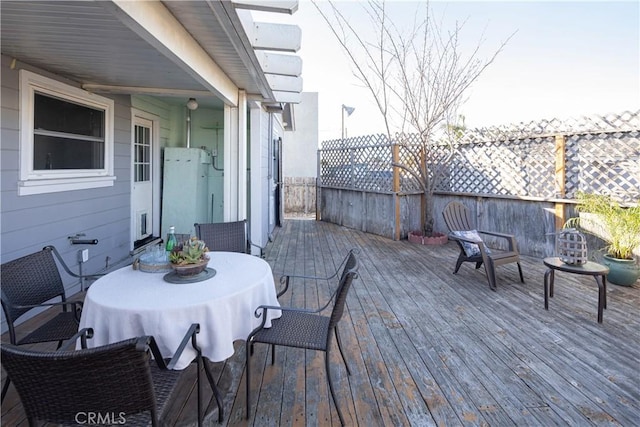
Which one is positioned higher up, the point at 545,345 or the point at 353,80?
the point at 353,80

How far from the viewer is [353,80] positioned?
21.7 ft

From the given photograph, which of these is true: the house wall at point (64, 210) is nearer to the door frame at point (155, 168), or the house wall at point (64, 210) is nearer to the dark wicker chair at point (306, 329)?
the door frame at point (155, 168)

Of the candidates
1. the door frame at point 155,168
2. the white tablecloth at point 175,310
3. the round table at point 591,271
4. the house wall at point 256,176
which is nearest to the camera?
the white tablecloth at point 175,310

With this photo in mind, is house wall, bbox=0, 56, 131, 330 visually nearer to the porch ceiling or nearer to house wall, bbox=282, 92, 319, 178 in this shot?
the porch ceiling

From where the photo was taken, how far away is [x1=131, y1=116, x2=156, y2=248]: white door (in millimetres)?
5027

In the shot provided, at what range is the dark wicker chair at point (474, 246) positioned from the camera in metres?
3.91

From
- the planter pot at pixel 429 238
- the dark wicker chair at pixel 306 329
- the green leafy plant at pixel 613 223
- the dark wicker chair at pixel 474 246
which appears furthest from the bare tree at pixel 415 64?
the dark wicker chair at pixel 306 329

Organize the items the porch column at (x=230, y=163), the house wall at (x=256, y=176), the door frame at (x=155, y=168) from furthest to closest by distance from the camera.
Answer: the house wall at (x=256, y=176) < the door frame at (x=155, y=168) < the porch column at (x=230, y=163)

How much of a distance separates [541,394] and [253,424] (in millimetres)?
1628

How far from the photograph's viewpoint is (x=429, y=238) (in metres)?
6.41

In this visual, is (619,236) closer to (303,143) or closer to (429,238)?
(429,238)

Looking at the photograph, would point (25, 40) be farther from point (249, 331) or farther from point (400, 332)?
point (400, 332)

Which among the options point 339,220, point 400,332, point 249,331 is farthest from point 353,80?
point 249,331

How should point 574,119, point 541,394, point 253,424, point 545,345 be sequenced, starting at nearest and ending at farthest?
point 253,424 < point 541,394 < point 545,345 < point 574,119
